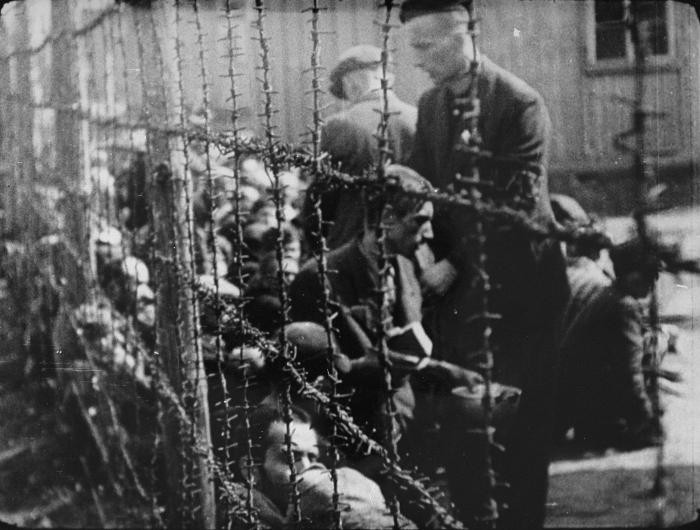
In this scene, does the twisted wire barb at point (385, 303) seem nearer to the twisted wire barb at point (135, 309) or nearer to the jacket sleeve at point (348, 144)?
the jacket sleeve at point (348, 144)

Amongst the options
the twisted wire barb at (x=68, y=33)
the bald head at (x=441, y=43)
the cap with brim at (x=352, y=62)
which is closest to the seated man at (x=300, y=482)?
the cap with brim at (x=352, y=62)

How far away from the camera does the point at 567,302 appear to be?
183 centimetres

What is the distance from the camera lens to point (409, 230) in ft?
6.33

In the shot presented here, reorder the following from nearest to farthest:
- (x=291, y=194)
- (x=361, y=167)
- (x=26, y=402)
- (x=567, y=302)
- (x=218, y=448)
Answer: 1. (x=567, y=302)
2. (x=361, y=167)
3. (x=291, y=194)
4. (x=218, y=448)
5. (x=26, y=402)

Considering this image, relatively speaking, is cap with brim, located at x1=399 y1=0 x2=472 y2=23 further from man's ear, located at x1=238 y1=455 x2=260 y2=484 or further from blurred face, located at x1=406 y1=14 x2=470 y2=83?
man's ear, located at x1=238 y1=455 x2=260 y2=484

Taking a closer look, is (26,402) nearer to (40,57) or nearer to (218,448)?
(218,448)

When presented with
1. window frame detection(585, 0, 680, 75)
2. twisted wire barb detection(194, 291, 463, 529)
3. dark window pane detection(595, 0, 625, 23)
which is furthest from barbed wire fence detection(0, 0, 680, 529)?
dark window pane detection(595, 0, 625, 23)

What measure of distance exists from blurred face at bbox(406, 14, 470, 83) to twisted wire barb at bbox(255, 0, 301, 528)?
42cm

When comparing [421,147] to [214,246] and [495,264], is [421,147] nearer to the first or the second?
[495,264]

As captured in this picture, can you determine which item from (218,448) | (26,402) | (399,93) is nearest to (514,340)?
(399,93)

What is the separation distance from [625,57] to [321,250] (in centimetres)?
81

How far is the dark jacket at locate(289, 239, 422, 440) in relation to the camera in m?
1.97

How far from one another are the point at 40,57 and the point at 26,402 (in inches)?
48.0

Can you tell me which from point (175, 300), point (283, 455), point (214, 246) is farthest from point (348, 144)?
point (175, 300)
